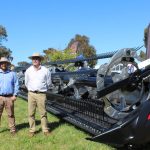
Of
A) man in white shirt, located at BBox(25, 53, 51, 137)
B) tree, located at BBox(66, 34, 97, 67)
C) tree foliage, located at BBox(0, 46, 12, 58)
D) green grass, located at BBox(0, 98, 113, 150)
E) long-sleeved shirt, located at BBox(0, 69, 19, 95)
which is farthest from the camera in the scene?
tree foliage, located at BBox(0, 46, 12, 58)

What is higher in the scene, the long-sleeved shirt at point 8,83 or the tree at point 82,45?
the tree at point 82,45

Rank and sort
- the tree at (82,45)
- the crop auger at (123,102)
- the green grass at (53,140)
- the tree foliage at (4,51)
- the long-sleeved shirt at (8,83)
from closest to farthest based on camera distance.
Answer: the crop auger at (123,102) → the green grass at (53,140) → the long-sleeved shirt at (8,83) → the tree at (82,45) → the tree foliage at (4,51)

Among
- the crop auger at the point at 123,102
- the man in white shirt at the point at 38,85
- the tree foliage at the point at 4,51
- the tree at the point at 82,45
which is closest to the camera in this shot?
the crop auger at the point at 123,102

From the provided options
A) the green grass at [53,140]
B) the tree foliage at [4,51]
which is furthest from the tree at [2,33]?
the green grass at [53,140]

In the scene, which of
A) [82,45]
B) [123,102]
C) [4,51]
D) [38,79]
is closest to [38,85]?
[38,79]

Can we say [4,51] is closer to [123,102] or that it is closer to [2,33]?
[2,33]

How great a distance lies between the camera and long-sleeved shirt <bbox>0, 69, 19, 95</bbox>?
8.72m

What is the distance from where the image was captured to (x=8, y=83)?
8727 mm

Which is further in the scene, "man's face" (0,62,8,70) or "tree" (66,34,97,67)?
"tree" (66,34,97,67)

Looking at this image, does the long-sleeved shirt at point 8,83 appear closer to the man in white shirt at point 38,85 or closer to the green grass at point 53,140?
the man in white shirt at point 38,85

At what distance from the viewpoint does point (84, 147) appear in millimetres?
6875

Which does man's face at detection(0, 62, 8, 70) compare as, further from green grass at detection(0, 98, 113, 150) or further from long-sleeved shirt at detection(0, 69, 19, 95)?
green grass at detection(0, 98, 113, 150)

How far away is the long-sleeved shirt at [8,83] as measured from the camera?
8719 mm

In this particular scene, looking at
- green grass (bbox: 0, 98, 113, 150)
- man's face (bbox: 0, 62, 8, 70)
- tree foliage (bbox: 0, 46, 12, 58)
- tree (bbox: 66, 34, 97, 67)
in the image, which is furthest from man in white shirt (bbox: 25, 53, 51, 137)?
tree foliage (bbox: 0, 46, 12, 58)
